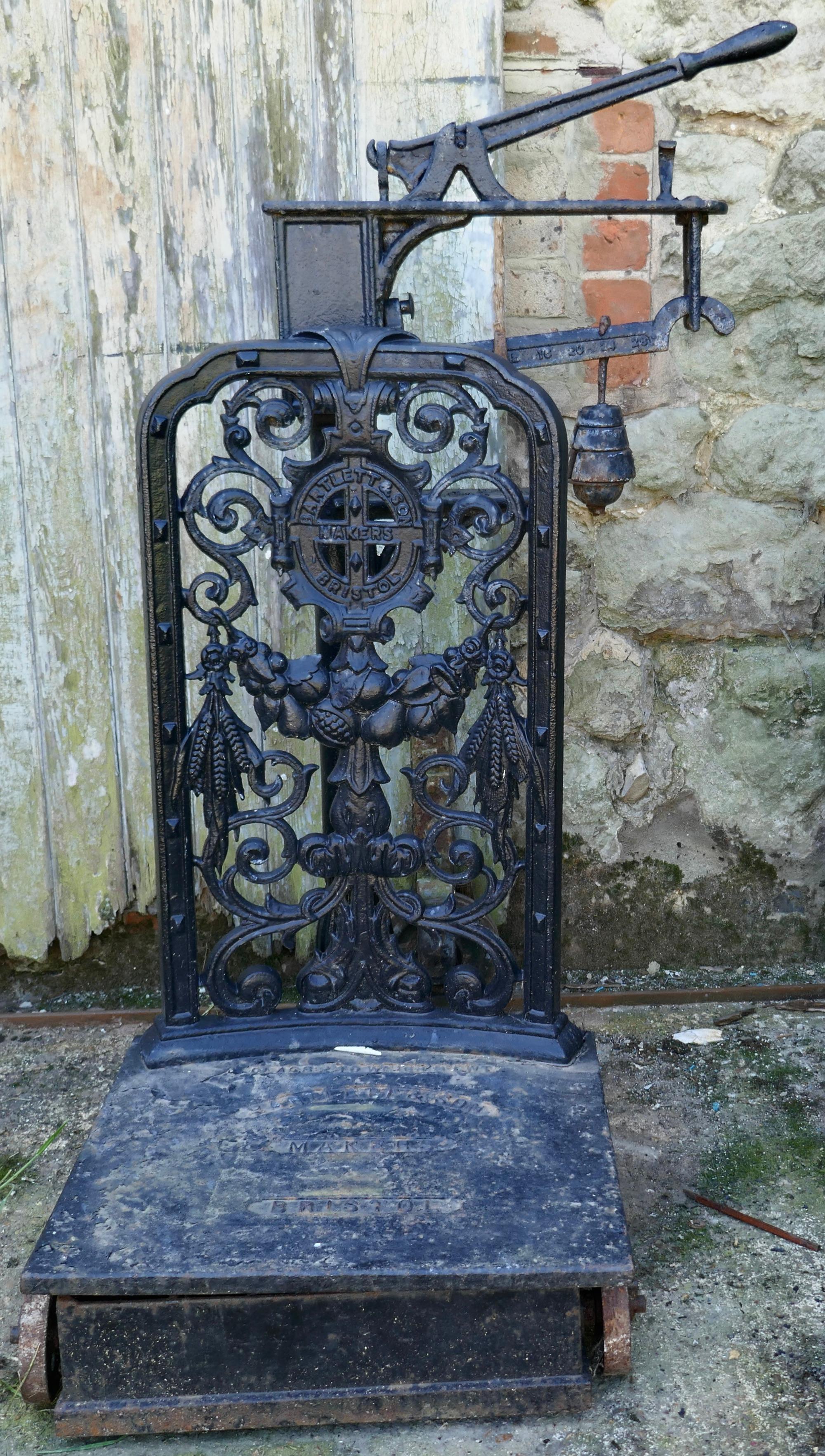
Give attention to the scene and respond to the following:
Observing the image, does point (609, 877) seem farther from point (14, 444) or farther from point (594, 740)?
point (14, 444)

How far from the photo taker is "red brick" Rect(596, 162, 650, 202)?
242cm

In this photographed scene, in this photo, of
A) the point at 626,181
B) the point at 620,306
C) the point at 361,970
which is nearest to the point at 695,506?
the point at 620,306

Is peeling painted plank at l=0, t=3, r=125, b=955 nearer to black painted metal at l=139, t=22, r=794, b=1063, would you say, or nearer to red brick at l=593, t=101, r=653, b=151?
black painted metal at l=139, t=22, r=794, b=1063

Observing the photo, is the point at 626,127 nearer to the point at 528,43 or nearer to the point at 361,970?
the point at 528,43

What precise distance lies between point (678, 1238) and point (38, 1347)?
0.94m

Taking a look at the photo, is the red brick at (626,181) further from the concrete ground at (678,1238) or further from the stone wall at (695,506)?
the concrete ground at (678,1238)

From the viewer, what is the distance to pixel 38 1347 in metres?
1.69

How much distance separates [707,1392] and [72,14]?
2.36m

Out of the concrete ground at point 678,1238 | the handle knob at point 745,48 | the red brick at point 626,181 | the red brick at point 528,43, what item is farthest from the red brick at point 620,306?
the concrete ground at point 678,1238

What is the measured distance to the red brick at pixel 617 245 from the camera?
2.43 meters

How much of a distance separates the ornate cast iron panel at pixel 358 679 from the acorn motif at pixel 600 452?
0.03m

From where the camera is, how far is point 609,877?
2.76m

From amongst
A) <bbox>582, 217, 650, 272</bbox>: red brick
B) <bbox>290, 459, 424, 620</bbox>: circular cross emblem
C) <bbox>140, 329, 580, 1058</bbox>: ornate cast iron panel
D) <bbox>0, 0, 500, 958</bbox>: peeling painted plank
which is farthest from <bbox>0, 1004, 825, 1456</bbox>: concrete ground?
<bbox>582, 217, 650, 272</bbox>: red brick

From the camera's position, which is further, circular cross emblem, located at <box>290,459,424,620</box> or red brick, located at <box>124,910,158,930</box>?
red brick, located at <box>124,910,158,930</box>
